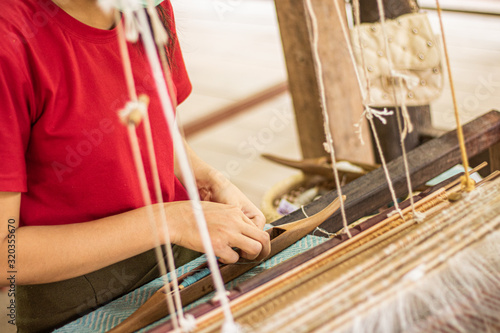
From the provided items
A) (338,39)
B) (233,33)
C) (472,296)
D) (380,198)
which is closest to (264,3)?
(233,33)

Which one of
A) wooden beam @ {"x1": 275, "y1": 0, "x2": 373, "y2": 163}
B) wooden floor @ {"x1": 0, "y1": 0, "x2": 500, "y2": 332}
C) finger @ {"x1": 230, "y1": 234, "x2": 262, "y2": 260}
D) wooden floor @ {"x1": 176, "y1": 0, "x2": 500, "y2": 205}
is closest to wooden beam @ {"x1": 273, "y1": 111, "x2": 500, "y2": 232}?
finger @ {"x1": 230, "y1": 234, "x2": 262, "y2": 260}

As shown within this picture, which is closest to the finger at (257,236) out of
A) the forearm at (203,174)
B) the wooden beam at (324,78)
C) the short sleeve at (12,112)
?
Answer: the forearm at (203,174)

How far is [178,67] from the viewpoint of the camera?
4.15 feet

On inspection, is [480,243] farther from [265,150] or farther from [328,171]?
[265,150]

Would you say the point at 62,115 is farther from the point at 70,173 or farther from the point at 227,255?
the point at 227,255

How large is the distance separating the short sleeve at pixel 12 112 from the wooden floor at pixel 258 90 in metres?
1.80

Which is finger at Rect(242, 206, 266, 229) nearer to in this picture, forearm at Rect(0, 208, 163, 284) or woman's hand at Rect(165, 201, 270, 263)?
woman's hand at Rect(165, 201, 270, 263)

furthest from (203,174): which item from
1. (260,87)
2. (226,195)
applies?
(260,87)

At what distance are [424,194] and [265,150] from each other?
2.88m

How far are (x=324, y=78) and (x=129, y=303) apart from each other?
4.51 ft

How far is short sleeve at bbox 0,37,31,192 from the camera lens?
85cm

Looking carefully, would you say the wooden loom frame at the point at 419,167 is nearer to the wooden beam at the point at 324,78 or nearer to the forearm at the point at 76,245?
the forearm at the point at 76,245

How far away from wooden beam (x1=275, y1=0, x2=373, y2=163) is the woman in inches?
45.0

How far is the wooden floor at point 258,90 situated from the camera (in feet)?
12.0
